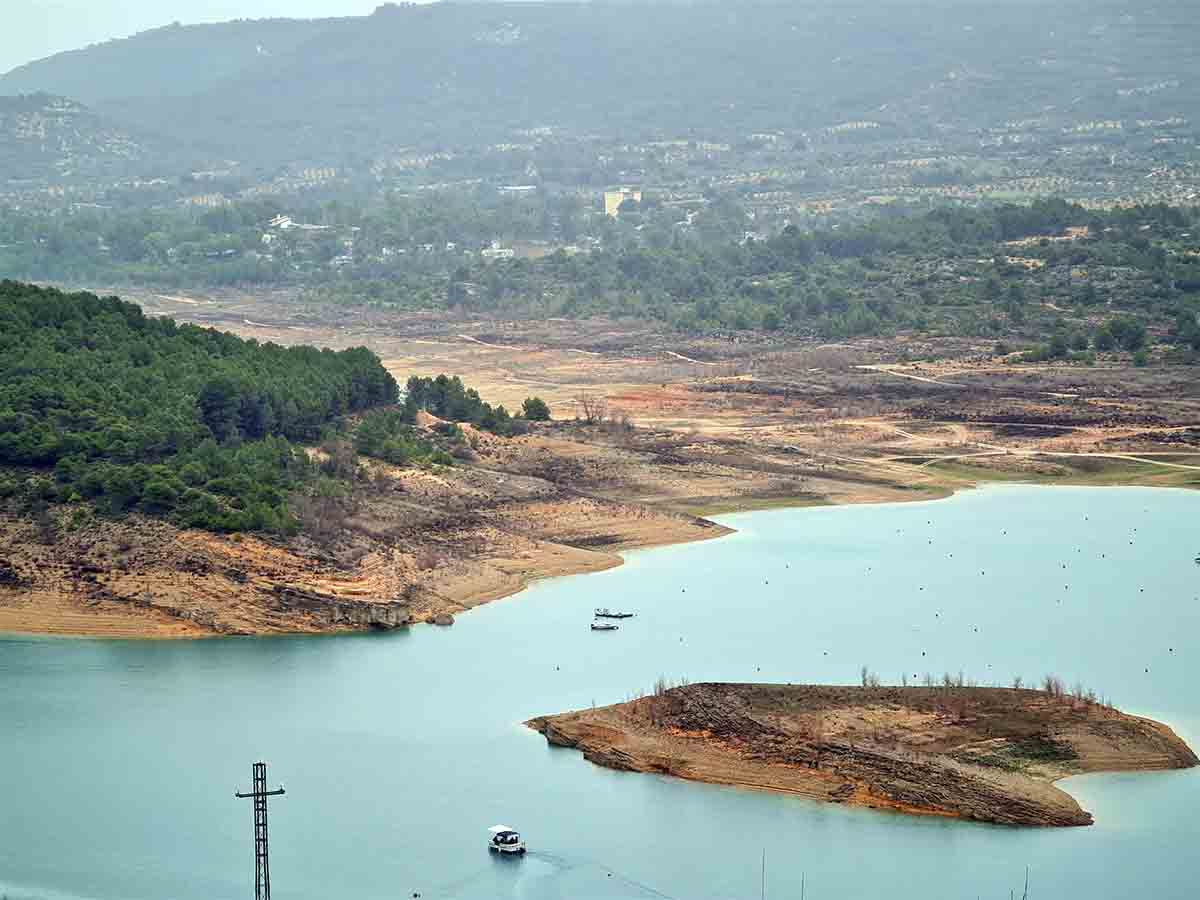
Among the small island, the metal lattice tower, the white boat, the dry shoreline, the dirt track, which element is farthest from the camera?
the dirt track

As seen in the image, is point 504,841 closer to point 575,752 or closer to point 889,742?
point 575,752

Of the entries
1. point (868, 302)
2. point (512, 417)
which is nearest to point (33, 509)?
point (512, 417)

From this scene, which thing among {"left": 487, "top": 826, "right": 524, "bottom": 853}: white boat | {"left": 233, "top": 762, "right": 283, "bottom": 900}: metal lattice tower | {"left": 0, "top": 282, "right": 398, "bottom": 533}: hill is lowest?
{"left": 487, "top": 826, "right": 524, "bottom": 853}: white boat

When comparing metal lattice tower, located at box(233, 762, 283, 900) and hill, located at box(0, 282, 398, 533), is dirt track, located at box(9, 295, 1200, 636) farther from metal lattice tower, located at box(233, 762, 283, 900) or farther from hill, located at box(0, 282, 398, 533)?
metal lattice tower, located at box(233, 762, 283, 900)

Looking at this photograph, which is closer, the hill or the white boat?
the white boat

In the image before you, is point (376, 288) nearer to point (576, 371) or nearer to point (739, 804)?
point (576, 371)

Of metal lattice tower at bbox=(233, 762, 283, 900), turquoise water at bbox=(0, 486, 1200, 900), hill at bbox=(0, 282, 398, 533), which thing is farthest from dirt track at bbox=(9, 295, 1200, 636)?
metal lattice tower at bbox=(233, 762, 283, 900)
